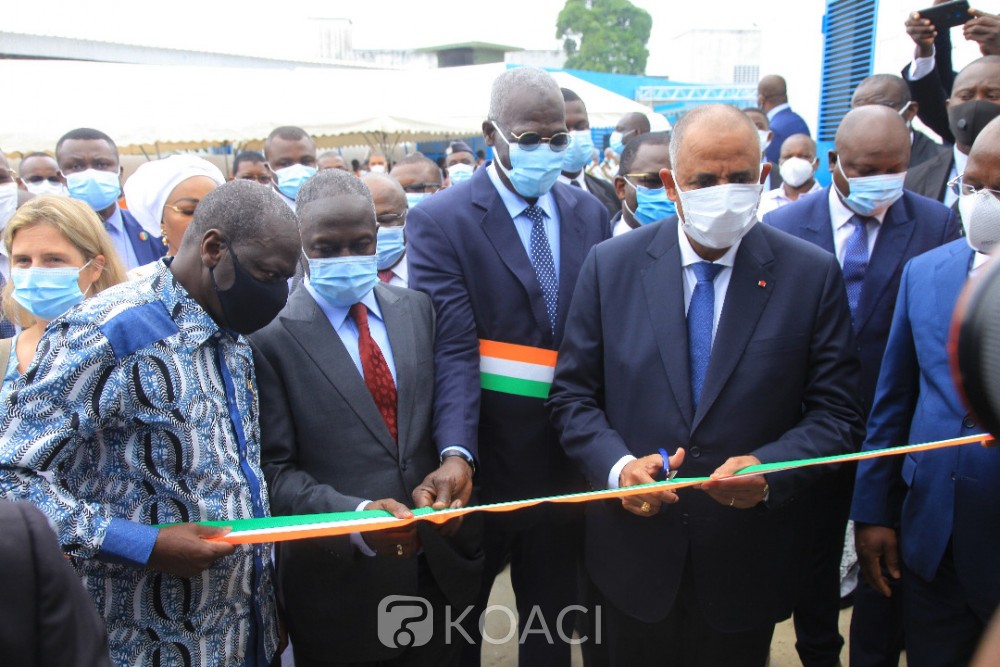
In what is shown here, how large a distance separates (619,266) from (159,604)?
1776 mm

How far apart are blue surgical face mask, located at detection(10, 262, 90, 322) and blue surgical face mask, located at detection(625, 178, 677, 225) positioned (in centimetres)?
281

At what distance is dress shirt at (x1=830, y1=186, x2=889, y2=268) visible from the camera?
3.54m

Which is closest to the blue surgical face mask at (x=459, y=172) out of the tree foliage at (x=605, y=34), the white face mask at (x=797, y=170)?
the white face mask at (x=797, y=170)

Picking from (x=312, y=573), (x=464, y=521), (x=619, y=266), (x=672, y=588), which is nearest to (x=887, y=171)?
(x=619, y=266)

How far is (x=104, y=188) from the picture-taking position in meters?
5.80

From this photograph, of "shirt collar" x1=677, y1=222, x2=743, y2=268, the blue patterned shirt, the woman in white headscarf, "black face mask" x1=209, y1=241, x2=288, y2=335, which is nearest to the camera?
the blue patterned shirt

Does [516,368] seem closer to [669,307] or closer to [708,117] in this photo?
[669,307]

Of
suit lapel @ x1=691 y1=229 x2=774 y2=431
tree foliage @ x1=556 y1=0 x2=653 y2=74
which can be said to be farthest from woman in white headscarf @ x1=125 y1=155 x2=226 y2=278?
tree foliage @ x1=556 y1=0 x2=653 y2=74

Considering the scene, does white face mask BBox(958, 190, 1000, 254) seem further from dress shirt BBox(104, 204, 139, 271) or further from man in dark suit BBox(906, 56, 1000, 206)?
dress shirt BBox(104, 204, 139, 271)

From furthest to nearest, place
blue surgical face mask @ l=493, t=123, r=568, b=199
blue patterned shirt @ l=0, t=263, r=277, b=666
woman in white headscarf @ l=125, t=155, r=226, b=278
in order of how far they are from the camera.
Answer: woman in white headscarf @ l=125, t=155, r=226, b=278 → blue surgical face mask @ l=493, t=123, r=568, b=199 → blue patterned shirt @ l=0, t=263, r=277, b=666

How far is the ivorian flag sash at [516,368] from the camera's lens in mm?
3064

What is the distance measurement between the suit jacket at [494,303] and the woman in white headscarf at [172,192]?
162 cm

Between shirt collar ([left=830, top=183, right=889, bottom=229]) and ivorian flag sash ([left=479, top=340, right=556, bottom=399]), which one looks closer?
ivorian flag sash ([left=479, top=340, right=556, bottom=399])

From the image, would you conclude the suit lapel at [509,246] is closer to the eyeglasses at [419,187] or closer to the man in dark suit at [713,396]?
the man in dark suit at [713,396]
